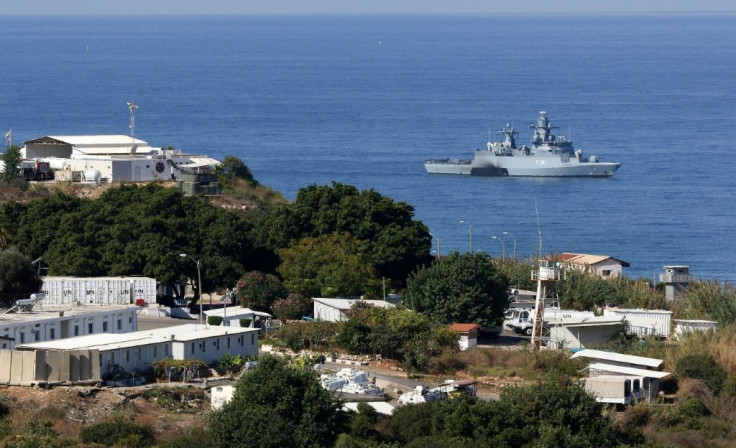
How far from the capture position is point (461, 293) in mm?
53812

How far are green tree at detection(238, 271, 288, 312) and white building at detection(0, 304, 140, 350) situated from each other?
5086mm

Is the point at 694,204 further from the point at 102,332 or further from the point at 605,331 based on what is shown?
the point at 102,332

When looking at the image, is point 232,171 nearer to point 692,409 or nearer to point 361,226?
point 361,226

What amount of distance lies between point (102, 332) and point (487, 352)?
11.0m

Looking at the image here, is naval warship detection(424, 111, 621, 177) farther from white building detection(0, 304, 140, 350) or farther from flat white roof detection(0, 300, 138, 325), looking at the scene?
white building detection(0, 304, 140, 350)

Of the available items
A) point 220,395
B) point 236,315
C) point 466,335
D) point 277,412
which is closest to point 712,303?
point 466,335

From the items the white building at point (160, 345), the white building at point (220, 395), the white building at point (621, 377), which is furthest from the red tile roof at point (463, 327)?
the white building at point (220, 395)

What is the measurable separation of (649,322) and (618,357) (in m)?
7.06

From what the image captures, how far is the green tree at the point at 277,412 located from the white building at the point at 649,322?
17.2m

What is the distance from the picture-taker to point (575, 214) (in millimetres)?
119062

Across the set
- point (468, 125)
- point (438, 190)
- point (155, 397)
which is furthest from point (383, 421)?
point (468, 125)

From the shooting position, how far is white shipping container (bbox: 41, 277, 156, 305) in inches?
2146

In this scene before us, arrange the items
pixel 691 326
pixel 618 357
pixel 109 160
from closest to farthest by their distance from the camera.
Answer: pixel 618 357 < pixel 691 326 < pixel 109 160

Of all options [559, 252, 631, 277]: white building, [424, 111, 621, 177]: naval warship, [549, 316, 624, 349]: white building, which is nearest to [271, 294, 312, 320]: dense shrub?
[549, 316, 624, 349]: white building
